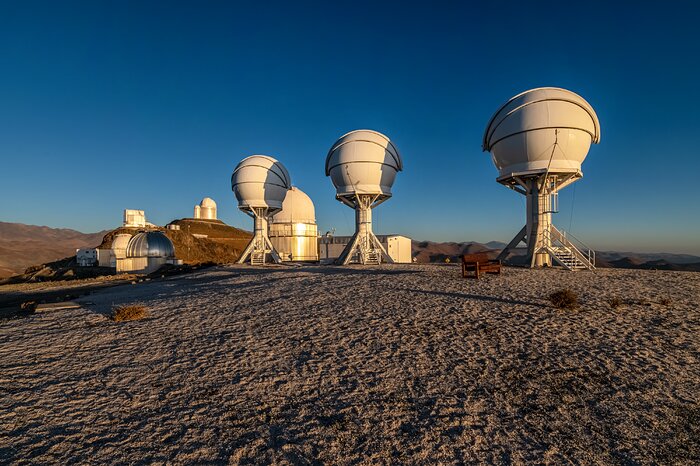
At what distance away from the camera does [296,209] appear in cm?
4291

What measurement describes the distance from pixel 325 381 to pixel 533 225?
751 inches

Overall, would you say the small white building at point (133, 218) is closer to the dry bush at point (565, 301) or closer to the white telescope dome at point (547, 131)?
the white telescope dome at point (547, 131)

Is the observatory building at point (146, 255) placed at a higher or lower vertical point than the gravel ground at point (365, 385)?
higher

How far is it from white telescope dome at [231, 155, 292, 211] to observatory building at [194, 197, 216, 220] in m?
51.6

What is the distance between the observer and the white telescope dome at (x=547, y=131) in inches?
715

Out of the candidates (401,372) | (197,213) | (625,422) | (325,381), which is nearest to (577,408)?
(625,422)

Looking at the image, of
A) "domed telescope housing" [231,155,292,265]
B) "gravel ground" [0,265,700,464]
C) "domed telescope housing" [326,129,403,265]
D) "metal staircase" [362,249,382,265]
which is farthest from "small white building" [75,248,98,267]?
"gravel ground" [0,265,700,464]

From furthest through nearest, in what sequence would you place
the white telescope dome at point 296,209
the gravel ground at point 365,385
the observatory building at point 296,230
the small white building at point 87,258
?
the small white building at point 87,258 < the white telescope dome at point 296,209 < the observatory building at point 296,230 < the gravel ground at point 365,385

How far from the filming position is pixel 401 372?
18.3ft

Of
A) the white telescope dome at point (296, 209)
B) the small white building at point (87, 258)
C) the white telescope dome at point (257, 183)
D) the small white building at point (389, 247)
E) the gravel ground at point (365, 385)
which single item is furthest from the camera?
the small white building at point (87, 258)

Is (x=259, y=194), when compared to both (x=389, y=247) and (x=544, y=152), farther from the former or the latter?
(x=544, y=152)

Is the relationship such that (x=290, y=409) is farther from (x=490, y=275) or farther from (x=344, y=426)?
(x=490, y=275)

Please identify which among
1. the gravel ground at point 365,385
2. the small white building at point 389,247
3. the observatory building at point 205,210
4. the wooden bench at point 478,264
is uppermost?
the observatory building at point 205,210

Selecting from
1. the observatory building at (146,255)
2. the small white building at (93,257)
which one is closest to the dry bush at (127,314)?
the observatory building at (146,255)
